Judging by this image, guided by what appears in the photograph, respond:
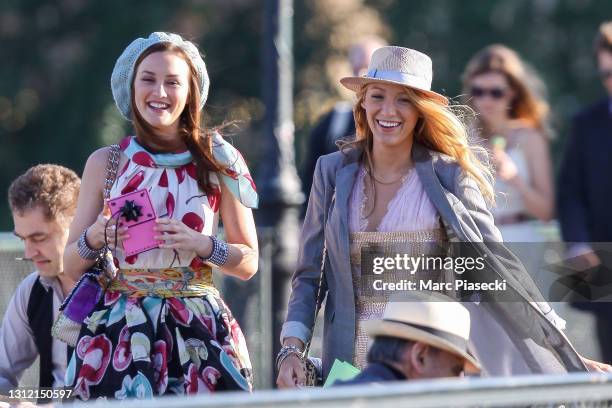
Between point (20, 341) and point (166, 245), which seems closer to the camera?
point (166, 245)

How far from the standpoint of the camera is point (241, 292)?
9.71 metres

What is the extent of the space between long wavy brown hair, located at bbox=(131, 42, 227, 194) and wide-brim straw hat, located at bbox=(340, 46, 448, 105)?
575 millimetres

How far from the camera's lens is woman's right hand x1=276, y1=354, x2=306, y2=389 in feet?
18.5

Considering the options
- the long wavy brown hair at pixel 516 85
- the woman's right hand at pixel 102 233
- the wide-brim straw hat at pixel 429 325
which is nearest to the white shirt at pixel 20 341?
the woman's right hand at pixel 102 233

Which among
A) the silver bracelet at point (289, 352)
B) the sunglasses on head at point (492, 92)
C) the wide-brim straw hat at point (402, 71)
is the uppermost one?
the sunglasses on head at point (492, 92)

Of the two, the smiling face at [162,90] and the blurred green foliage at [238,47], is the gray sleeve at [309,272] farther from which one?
the blurred green foliage at [238,47]

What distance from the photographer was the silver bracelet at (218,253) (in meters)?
5.67

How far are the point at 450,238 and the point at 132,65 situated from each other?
1316mm

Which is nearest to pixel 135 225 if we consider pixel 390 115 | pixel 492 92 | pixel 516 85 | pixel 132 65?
pixel 132 65

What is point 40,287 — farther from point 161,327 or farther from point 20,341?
point 161,327

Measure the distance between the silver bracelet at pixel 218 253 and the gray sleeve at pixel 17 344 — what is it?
34.6 inches

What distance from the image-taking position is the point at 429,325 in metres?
4.66

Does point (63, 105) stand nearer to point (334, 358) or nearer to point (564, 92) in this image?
point (564, 92)

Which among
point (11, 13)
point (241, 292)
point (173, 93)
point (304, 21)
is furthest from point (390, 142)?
Answer: point (11, 13)
